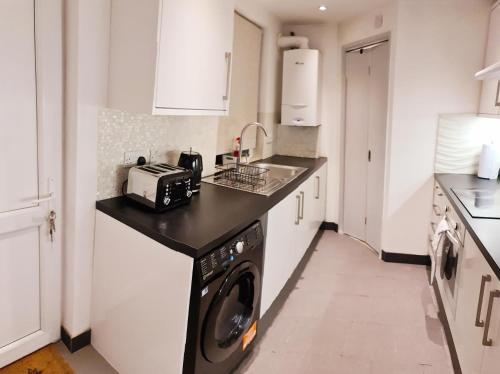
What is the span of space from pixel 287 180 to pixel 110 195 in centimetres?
125

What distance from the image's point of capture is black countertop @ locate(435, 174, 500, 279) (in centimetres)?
151

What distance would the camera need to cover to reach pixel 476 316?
5.40ft

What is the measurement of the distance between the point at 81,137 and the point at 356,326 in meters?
1.97

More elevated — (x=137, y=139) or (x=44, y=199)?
(x=137, y=139)

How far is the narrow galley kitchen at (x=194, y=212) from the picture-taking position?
1.64 m

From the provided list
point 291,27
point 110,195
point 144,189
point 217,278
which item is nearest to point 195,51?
point 144,189

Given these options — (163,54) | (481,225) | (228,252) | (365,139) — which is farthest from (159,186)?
(365,139)

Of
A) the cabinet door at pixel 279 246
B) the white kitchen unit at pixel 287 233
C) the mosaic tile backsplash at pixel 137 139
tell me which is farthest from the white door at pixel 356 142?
the mosaic tile backsplash at pixel 137 139

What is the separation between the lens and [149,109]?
170 centimetres

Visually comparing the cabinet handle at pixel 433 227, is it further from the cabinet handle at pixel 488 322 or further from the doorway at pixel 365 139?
the cabinet handle at pixel 488 322

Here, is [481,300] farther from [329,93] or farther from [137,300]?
[329,93]

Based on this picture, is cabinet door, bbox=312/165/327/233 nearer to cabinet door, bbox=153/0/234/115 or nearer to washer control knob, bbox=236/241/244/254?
cabinet door, bbox=153/0/234/115

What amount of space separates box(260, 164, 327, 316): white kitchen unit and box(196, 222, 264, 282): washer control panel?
317 millimetres

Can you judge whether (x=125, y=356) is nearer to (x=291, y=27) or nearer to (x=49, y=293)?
(x=49, y=293)
